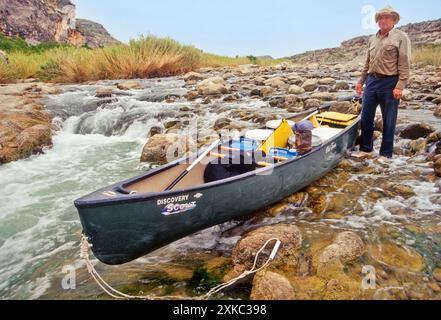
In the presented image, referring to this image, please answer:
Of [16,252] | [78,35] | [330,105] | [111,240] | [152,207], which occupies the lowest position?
[16,252]

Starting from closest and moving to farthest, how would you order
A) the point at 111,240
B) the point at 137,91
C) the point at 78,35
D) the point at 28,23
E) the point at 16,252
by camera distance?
the point at 111,240
the point at 16,252
the point at 137,91
the point at 28,23
the point at 78,35

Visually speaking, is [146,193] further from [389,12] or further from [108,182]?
[389,12]

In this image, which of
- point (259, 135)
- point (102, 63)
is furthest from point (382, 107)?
point (102, 63)

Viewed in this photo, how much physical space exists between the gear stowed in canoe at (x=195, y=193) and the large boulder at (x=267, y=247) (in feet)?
1.40

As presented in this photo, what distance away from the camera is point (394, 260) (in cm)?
366

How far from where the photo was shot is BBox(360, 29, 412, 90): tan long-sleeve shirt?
5.39 metres

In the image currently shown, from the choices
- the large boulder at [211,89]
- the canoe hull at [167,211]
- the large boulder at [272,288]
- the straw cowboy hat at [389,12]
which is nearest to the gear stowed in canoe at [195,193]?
the canoe hull at [167,211]

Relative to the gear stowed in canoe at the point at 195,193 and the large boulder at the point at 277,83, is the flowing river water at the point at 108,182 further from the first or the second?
the large boulder at the point at 277,83

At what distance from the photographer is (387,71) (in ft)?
18.3

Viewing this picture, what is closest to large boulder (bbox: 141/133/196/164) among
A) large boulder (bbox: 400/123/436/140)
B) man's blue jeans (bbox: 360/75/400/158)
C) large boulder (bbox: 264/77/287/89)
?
man's blue jeans (bbox: 360/75/400/158)
